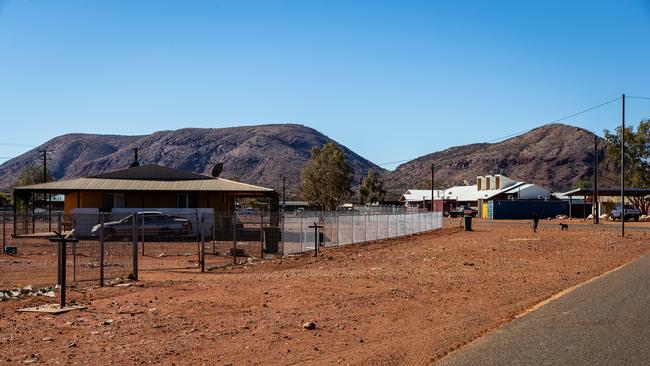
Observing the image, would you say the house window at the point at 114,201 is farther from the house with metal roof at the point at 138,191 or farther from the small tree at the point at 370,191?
the small tree at the point at 370,191

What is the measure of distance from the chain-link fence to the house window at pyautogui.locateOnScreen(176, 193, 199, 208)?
8.24 meters

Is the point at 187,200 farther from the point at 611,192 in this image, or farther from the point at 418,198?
the point at 418,198

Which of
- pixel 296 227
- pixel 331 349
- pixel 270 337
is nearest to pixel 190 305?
pixel 270 337

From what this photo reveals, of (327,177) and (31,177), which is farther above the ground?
(31,177)

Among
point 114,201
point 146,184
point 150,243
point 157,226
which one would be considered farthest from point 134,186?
point 150,243

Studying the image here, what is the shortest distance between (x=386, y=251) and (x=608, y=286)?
14.6 metres

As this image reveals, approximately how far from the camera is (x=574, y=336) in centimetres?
1094

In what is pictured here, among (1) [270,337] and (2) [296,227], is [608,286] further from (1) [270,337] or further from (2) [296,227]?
(2) [296,227]

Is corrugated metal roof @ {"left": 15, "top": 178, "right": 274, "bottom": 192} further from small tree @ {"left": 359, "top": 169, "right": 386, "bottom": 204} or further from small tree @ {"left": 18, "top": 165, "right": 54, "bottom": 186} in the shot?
small tree @ {"left": 359, "top": 169, "right": 386, "bottom": 204}

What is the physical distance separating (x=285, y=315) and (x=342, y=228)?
77.9 ft

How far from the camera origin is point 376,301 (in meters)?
15.3

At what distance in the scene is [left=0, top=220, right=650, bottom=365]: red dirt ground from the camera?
10227mm

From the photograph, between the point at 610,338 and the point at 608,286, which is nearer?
the point at 610,338

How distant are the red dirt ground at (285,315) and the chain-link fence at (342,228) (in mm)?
7010
